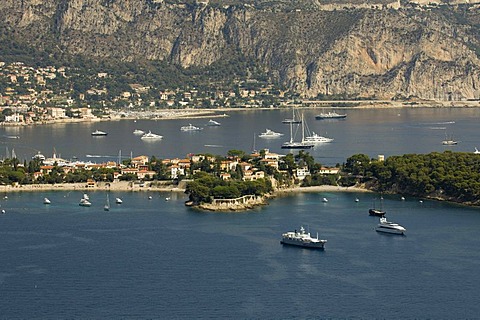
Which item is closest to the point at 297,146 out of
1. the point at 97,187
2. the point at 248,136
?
the point at 248,136

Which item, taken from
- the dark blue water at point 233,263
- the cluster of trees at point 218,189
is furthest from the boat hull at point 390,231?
the cluster of trees at point 218,189

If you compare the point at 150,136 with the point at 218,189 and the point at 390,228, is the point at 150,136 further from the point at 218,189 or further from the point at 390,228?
the point at 390,228

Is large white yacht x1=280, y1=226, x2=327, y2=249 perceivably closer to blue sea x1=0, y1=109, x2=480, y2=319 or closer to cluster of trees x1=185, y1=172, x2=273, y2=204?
blue sea x1=0, y1=109, x2=480, y2=319

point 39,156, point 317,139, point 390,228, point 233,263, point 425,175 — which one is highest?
point 317,139

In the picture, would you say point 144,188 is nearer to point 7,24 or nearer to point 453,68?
point 7,24

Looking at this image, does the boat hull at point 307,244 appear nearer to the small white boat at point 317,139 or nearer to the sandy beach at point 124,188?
the sandy beach at point 124,188

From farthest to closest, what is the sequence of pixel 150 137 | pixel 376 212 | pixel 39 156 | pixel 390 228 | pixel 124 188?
pixel 150 137 < pixel 39 156 < pixel 124 188 < pixel 376 212 < pixel 390 228

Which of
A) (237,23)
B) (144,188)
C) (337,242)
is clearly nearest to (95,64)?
(237,23)
